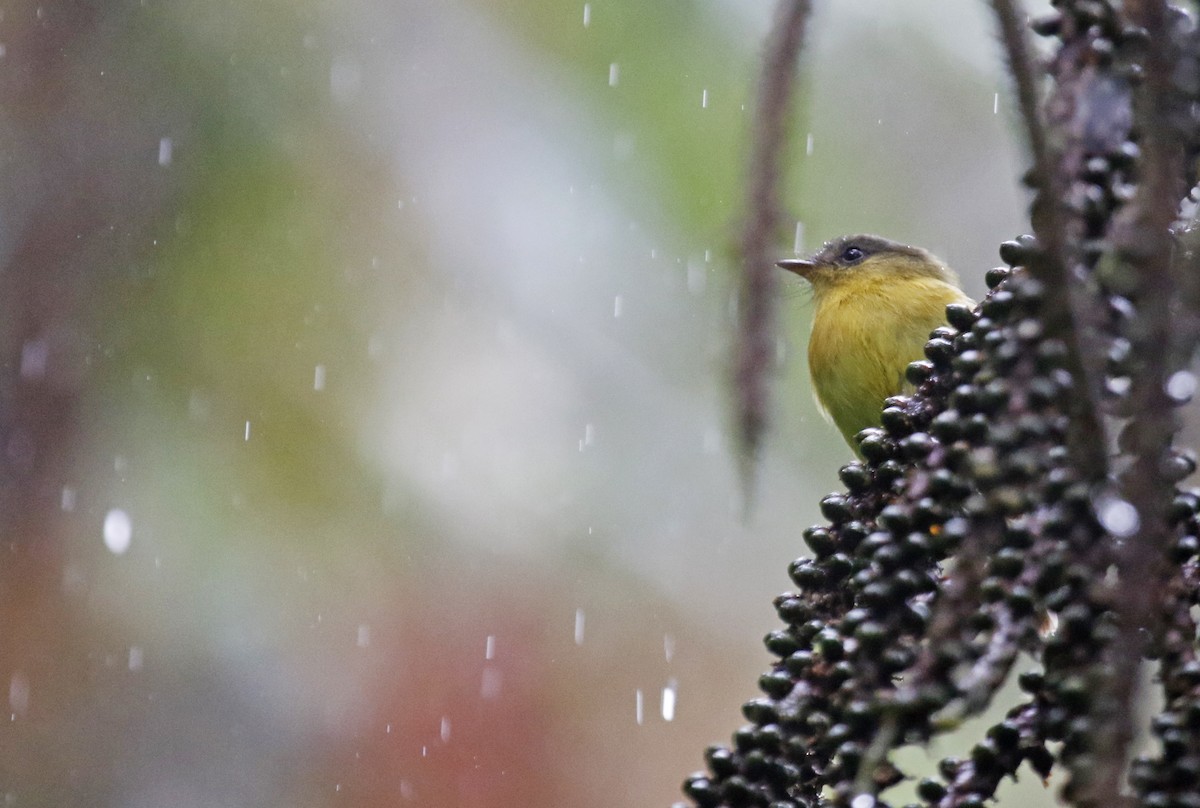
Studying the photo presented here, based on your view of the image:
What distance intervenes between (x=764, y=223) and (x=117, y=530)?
3.98m

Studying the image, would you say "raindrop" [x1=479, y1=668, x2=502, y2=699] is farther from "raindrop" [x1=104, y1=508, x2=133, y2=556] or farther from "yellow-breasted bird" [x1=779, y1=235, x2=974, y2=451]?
"yellow-breasted bird" [x1=779, y1=235, x2=974, y2=451]

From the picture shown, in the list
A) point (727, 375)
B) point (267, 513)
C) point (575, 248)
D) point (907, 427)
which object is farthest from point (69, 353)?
point (727, 375)

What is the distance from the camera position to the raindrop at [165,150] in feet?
14.4

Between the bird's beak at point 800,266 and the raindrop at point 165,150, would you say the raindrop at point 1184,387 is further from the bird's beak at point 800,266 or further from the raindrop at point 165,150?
the raindrop at point 165,150

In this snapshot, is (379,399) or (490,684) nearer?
(490,684)

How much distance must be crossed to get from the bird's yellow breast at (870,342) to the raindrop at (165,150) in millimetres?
2019

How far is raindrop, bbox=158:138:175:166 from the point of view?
4402 mm

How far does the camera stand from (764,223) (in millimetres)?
992

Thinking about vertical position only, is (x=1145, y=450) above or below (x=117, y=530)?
below

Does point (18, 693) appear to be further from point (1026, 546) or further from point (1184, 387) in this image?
point (1184, 387)

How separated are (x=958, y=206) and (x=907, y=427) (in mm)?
6043

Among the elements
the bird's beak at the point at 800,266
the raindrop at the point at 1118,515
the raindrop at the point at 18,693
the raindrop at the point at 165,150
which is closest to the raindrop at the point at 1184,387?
the raindrop at the point at 1118,515

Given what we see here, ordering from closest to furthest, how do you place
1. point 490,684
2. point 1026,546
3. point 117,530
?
point 1026,546, point 117,530, point 490,684

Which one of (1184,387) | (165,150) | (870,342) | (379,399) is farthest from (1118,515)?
(379,399)
